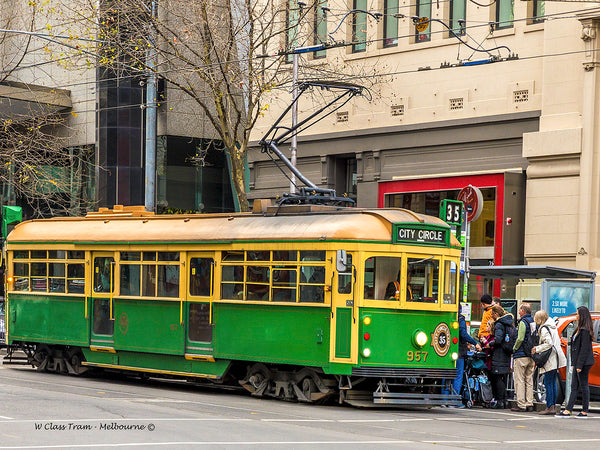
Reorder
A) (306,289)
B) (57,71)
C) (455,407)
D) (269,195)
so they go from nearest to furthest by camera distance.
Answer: (306,289)
(455,407)
(269,195)
(57,71)

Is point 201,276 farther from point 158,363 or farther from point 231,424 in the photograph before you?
point 231,424

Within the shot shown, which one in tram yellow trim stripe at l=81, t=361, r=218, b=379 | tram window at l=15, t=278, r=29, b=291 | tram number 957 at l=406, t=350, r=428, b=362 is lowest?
tram yellow trim stripe at l=81, t=361, r=218, b=379

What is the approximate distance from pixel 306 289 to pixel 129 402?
292cm

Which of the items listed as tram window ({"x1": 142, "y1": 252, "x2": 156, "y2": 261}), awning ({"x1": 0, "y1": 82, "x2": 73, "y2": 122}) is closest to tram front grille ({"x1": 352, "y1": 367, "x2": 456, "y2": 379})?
tram window ({"x1": 142, "y1": 252, "x2": 156, "y2": 261})

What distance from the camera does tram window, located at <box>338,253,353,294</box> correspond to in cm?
1554

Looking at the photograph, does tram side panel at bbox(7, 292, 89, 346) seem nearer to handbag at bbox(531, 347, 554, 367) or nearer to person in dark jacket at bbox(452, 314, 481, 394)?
person in dark jacket at bbox(452, 314, 481, 394)

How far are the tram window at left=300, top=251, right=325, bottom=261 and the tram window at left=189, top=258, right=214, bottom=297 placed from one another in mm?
1943

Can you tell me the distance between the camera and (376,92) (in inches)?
1177

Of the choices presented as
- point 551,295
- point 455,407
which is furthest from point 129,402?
point 551,295

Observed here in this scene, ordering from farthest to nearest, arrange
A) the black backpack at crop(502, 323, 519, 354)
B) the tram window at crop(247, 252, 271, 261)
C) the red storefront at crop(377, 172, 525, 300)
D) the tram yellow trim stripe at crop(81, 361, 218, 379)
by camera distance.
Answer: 1. the red storefront at crop(377, 172, 525, 300)
2. the tram yellow trim stripe at crop(81, 361, 218, 379)
3. the black backpack at crop(502, 323, 519, 354)
4. the tram window at crop(247, 252, 271, 261)

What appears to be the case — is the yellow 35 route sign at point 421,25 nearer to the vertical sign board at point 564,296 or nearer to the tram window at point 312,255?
the vertical sign board at point 564,296

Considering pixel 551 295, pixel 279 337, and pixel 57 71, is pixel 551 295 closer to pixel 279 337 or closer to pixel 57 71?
pixel 279 337

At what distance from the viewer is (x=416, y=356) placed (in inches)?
621

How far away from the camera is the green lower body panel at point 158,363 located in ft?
56.7
